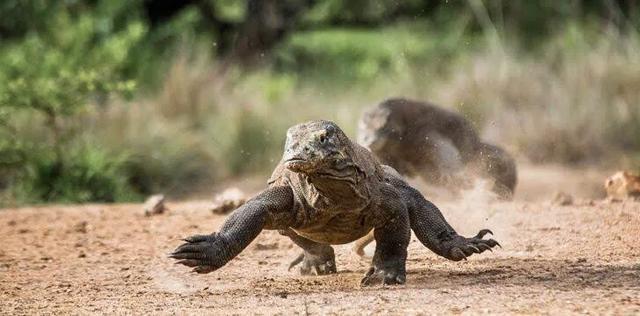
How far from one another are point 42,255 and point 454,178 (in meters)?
3.58

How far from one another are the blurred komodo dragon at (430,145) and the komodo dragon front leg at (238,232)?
397 centimetres

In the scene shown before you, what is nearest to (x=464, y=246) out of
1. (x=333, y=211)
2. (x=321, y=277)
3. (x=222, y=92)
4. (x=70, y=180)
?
(x=333, y=211)

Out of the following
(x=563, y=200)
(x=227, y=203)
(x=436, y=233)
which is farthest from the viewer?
(x=227, y=203)

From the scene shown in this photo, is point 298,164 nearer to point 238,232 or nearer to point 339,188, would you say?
point 339,188

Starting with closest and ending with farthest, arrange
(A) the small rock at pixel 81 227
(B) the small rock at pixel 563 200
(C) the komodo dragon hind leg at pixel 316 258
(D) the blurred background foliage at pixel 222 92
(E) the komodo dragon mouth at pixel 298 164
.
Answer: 1. (E) the komodo dragon mouth at pixel 298 164
2. (C) the komodo dragon hind leg at pixel 316 258
3. (B) the small rock at pixel 563 200
4. (A) the small rock at pixel 81 227
5. (D) the blurred background foliage at pixel 222 92

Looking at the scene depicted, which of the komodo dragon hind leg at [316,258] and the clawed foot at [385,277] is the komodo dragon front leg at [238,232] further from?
the komodo dragon hind leg at [316,258]

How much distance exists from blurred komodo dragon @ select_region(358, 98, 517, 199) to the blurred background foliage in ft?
12.2

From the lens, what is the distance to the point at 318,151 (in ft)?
18.7

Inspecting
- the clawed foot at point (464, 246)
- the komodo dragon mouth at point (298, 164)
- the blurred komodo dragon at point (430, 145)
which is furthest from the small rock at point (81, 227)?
the komodo dragon mouth at point (298, 164)

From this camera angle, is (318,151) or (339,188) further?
(339,188)

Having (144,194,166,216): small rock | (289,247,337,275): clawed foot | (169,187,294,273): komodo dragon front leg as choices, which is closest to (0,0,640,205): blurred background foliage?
(144,194,166,216): small rock

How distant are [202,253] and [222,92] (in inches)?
483

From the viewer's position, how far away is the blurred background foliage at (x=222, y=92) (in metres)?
13.2

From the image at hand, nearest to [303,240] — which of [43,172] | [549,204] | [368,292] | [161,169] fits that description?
[368,292]
